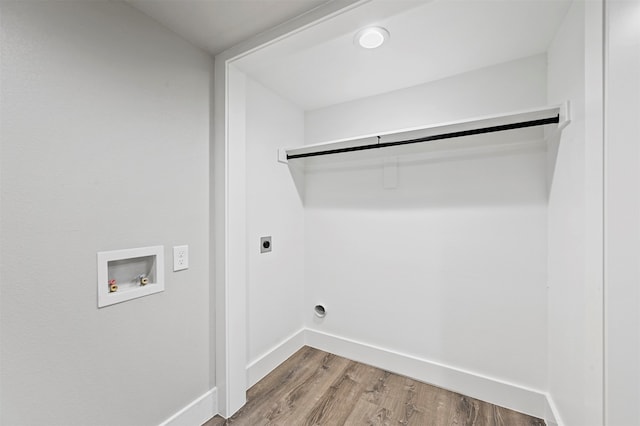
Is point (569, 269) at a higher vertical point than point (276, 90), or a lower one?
lower

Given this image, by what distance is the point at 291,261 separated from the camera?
2.38 m

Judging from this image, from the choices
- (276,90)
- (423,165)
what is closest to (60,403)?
(276,90)

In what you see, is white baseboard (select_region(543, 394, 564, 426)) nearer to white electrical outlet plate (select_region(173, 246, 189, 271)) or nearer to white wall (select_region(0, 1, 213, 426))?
white wall (select_region(0, 1, 213, 426))

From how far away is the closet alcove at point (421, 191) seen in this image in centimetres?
137

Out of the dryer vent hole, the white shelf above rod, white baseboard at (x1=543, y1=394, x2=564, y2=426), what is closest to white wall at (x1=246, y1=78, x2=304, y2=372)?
the dryer vent hole

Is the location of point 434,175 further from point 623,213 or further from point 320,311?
point 320,311

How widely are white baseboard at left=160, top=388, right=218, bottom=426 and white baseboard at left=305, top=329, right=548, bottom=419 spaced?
1.02 meters

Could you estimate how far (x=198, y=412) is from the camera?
5.11 feet

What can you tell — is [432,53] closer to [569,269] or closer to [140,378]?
[569,269]

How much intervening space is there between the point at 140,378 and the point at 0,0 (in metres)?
1.65

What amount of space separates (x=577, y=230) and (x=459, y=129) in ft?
2.50

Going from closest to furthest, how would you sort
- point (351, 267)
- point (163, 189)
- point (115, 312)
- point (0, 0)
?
point (0, 0)
point (115, 312)
point (163, 189)
point (351, 267)

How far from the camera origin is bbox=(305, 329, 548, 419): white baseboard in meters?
1.64

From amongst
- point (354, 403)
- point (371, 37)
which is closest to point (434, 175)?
point (371, 37)
